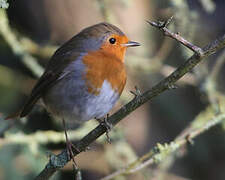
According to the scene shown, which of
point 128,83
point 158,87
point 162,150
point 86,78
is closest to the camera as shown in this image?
point 158,87

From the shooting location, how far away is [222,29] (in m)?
6.03

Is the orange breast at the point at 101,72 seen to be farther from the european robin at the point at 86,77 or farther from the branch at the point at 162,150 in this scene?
the branch at the point at 162,150

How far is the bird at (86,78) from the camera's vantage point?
3.09 m

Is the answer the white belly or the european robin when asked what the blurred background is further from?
the white belly

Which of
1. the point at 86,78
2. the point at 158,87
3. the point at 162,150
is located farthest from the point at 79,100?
the point at 158,87

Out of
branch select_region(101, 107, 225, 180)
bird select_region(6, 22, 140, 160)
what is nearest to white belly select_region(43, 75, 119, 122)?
bird select_region(6, 22, 140, 160)

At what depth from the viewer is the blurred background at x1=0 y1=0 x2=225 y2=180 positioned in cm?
412

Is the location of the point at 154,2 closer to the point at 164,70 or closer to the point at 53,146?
the point at 164,70

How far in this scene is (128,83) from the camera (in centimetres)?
505

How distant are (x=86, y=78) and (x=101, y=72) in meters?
0.12

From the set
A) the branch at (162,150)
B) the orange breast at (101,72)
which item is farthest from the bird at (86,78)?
the branch at (162,150)

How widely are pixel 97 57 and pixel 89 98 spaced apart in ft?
1.09

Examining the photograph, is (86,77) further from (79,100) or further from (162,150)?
(162,150)

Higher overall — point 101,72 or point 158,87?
point 101,72
